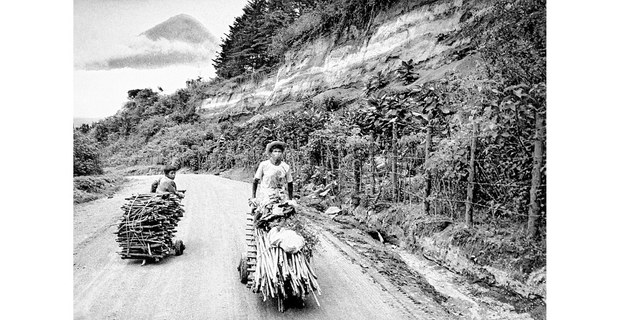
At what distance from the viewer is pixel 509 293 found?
3.36 m

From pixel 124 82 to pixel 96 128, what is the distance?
49 cm

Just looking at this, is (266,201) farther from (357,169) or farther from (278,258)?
(357,169)

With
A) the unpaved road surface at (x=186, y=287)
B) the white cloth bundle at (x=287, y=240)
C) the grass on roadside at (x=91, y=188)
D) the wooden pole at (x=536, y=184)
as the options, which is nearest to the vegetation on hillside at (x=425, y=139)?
the wooden pole at (x=536, y=184)

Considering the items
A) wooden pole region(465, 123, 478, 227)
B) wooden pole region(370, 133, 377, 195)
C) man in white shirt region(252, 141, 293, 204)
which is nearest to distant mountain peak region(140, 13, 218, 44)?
man in white shirt region(252, 141, 293, 204)

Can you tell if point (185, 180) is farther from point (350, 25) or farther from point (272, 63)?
point (350, 25)

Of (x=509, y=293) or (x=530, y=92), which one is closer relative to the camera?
(x=530, y=92)

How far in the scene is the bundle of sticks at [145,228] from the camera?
12.4 ft

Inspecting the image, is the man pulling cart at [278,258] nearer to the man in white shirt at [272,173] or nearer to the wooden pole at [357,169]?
the man in white shirt at [272,173]

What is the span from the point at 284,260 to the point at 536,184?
2154 millimetres

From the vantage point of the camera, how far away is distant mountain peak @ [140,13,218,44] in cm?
361

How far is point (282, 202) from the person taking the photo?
11.3 ft

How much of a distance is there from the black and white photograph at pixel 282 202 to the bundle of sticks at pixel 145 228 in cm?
2
